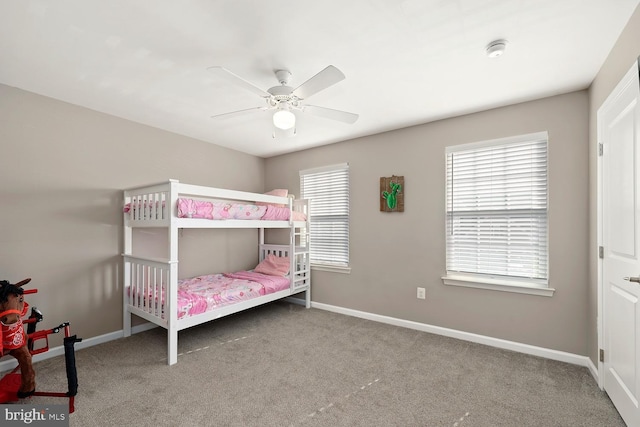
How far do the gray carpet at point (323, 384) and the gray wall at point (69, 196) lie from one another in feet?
1.70

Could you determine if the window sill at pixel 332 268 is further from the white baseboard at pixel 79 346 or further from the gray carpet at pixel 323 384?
the white baseboard at pixel 79 346

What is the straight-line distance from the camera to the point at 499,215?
2.85m

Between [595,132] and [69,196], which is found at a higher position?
[595,132]

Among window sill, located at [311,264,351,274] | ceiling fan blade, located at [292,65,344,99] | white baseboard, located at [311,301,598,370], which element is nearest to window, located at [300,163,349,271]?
window sill, located at [311,264,351,274]

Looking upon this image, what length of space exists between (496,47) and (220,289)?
3.12 meters

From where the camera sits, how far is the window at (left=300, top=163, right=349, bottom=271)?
3961 mm

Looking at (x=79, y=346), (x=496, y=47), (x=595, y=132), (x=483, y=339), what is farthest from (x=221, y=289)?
(x=595, y=132)

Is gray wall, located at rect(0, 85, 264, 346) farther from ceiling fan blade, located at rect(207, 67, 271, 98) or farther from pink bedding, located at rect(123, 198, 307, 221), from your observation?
ceiling fan blade, located at rect(207, 67, 271, 98)

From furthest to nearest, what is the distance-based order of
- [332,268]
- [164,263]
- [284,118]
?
[332,268], [164,263], [284,118]

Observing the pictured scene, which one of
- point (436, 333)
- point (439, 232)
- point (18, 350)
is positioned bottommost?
point (436, 333)

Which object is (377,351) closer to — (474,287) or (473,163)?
(474,287)

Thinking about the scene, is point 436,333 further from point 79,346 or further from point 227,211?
point 79,346

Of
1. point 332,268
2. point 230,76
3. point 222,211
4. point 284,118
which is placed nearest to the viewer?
point 230,76

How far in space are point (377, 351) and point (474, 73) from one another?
8.05ft
